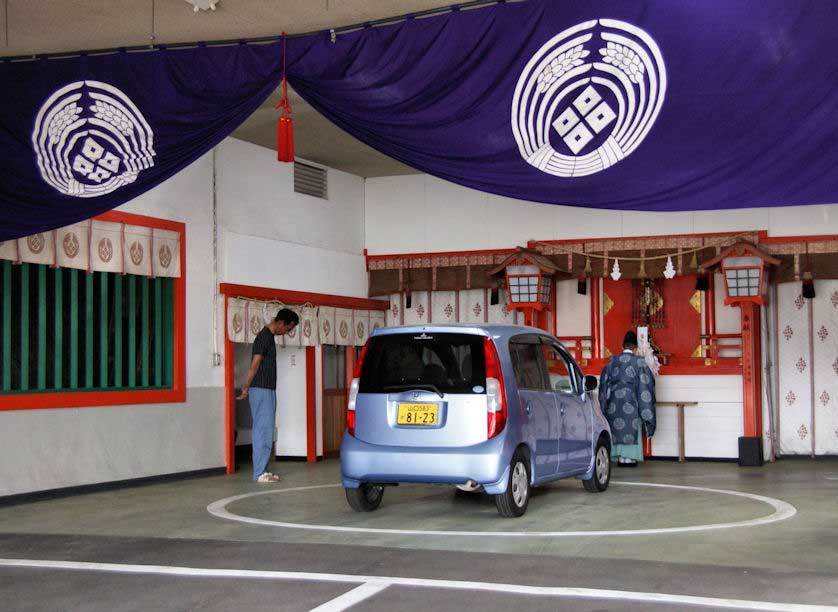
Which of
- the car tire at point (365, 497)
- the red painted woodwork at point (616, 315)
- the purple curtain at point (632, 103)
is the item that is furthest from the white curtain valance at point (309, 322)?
the purple curtain at point (632, 103)

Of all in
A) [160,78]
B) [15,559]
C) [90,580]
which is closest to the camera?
[90,580]

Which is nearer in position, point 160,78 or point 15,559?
point 15,559

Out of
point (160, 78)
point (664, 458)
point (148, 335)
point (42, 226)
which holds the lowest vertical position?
point (664, 458)

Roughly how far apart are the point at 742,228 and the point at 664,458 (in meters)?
2.94

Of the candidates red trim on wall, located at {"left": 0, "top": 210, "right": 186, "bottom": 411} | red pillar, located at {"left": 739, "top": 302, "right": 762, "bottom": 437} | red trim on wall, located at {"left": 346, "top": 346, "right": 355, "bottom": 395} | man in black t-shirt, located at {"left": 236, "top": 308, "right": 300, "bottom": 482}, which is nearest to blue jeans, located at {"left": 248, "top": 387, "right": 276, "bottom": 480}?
man in black t-shirt, located at {"left": 236, "top": 308, "right": 300, "bottom": 482}

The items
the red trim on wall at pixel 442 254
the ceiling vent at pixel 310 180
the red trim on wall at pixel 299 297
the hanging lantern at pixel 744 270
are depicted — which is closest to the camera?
the red trim on wall at pixel 299 297

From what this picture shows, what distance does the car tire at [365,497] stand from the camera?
323 inches

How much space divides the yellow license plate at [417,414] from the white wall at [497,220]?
257 inches

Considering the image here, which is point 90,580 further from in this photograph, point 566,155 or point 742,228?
point 742,228

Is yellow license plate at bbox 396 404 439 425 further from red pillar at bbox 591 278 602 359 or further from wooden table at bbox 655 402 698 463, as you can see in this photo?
red pillar at bbox 591 278 602 359

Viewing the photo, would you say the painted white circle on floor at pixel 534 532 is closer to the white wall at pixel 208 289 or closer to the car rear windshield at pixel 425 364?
the car rear windshield at pixel 425 364

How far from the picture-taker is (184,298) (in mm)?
11469

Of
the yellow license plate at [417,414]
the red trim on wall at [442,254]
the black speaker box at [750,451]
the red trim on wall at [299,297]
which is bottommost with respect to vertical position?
the black speaker box at [750,451]

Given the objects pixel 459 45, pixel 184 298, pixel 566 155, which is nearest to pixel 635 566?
pixel 566 155
